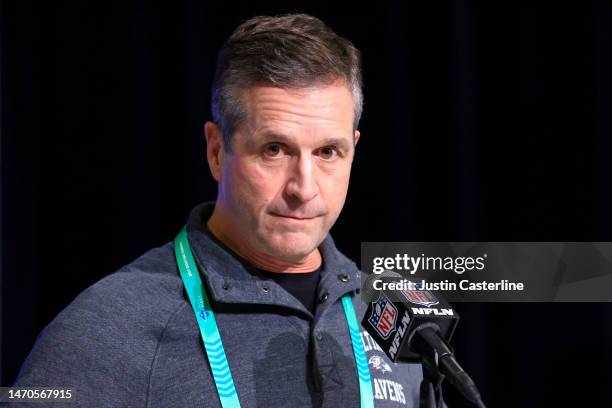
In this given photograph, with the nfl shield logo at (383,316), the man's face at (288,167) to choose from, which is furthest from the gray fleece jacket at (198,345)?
the nfl shield logo at (383,316)

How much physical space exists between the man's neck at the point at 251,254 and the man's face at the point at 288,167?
0.05 metres

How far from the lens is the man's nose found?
4.72ft

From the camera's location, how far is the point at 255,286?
4.87 feet

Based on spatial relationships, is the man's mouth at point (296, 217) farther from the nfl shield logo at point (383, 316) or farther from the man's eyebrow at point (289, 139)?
the nfl shield logo at point (383, 316)

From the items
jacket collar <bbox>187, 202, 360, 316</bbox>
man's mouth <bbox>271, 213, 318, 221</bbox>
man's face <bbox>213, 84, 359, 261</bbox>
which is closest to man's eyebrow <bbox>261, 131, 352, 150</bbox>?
man's face <bbox>213, 84, 359, 261</bbox>

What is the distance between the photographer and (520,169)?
8.19 feet

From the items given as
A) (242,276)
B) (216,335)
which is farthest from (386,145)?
(216,335)

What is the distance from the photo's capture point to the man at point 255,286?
1.32 metres

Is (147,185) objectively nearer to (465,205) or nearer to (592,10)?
(465,205)

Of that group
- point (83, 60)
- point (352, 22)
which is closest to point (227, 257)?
point (83, 60)

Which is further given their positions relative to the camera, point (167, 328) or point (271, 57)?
point (271, 57)

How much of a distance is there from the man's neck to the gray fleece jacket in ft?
0.12

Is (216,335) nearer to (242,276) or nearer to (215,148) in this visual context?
(242,276)

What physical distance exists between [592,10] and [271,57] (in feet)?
4.85
